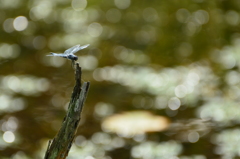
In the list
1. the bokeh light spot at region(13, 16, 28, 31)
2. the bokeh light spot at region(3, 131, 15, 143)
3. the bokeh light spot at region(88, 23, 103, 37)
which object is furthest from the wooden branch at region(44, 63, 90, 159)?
the bokeh light spot at region(13, 16, 28, 31)

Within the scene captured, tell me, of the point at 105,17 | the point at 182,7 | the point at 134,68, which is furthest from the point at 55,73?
the point at 182,7

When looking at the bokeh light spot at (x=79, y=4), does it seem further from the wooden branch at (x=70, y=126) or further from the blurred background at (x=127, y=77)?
the wooden branch at (x=70, y=126)

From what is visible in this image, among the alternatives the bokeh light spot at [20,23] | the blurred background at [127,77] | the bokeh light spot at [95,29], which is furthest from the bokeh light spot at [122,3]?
the bokeh light spot at [20,23]

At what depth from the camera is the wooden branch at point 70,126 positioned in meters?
0.85

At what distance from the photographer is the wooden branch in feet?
2.78

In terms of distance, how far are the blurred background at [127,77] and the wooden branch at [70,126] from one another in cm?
89

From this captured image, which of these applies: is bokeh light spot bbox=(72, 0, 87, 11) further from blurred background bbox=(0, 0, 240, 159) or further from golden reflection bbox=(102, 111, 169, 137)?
golden reflection bbox=(102, 111, 169, 137)

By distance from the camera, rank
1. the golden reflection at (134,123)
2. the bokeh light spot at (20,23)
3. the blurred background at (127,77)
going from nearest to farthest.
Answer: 1. the blurred background at (127,77)
2. the golden reflection at (134,123)
3. the bokeh light spot at (20,23)

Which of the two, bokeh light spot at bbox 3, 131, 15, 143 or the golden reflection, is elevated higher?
the golden reflection

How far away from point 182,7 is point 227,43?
0.86m

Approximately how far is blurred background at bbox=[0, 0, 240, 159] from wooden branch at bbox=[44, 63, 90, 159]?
89 centimetres

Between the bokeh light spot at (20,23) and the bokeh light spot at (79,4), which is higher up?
the bokeh light spot at (79,4)

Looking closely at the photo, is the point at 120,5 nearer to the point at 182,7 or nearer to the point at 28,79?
the point at 182,7

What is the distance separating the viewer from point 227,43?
3.01 metres
